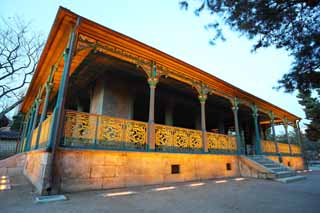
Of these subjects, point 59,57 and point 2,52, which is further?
point 2,52

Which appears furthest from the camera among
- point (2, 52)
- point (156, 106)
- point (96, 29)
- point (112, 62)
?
point (2, 52)

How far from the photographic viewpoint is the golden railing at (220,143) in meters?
8.11

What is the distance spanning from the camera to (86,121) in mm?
5074

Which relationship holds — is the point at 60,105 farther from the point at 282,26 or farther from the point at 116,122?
the point at 282,26

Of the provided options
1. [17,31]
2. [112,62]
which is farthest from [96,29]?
[17,31]

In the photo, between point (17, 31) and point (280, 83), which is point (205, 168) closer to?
point (280, 83)

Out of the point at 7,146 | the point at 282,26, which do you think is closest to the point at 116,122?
the point at 282,26

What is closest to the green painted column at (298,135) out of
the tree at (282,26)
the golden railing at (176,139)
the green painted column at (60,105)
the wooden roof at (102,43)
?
the wooden roof at (102,43)

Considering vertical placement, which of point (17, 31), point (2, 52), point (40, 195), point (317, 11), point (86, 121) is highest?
point (17, 31)

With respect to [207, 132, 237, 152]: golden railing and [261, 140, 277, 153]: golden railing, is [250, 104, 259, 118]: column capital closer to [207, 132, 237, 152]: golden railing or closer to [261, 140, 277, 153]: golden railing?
[261, 140, 277, 153]: golden railing

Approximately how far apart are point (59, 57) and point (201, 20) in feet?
17.7

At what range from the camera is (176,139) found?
687 cm

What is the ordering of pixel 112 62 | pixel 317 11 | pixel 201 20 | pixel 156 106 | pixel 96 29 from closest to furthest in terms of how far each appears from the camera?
pixel 317 11
pixel 201 20
pixel 96 29
pixel 112 62
pixel 156 106

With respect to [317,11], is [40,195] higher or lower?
lower
